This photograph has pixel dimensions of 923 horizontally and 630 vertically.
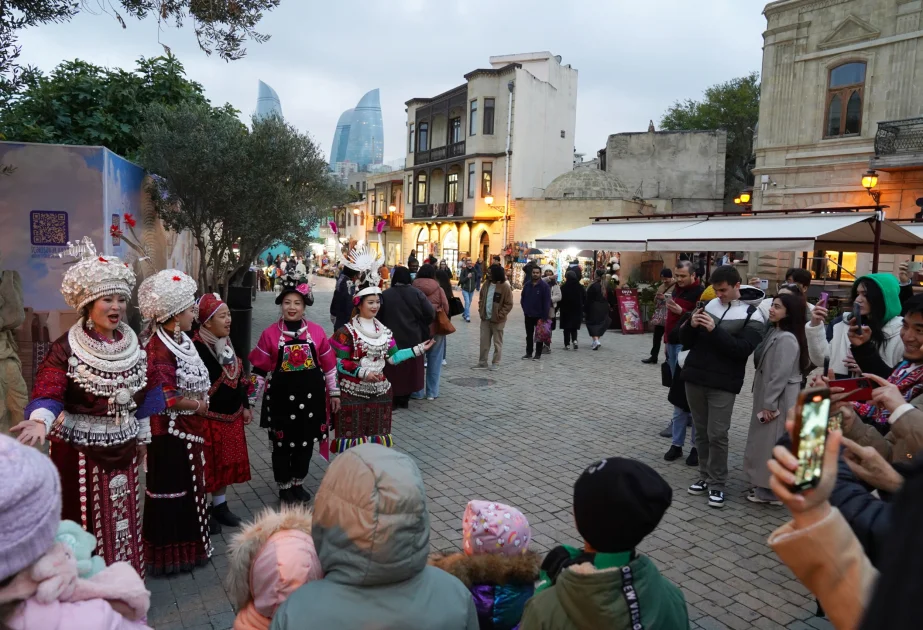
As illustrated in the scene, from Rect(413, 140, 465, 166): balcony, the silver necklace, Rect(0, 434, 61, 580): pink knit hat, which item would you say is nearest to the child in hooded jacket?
Rect(0, 434, 61, 580): pink knit hat

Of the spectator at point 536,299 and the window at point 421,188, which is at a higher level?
the window at point 421,188

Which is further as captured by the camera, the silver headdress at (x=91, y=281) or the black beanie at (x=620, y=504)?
the silver headdress at (x=91, y=281)

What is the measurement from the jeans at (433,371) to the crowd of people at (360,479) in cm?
104

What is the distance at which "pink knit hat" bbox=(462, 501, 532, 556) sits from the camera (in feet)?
8.34

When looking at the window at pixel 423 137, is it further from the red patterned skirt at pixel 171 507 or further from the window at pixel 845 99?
the red patterned skirt at pixel 171 507

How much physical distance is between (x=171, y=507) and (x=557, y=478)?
3435mm

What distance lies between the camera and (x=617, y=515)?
71.4 inches

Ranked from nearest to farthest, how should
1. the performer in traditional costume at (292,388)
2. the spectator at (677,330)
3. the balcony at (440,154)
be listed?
the performer in traditional costume at (292,388) → the spectator at (677,330) → the balcony at (440,154)

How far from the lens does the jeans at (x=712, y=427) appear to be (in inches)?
208

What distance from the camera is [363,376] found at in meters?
5.30

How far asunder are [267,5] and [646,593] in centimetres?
718

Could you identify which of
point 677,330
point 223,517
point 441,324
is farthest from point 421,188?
point 223,517

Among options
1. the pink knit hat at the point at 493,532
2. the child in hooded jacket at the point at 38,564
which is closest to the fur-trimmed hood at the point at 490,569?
the pink knit hat at the point at 493,532

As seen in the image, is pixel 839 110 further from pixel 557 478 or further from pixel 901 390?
pixel 901 390
